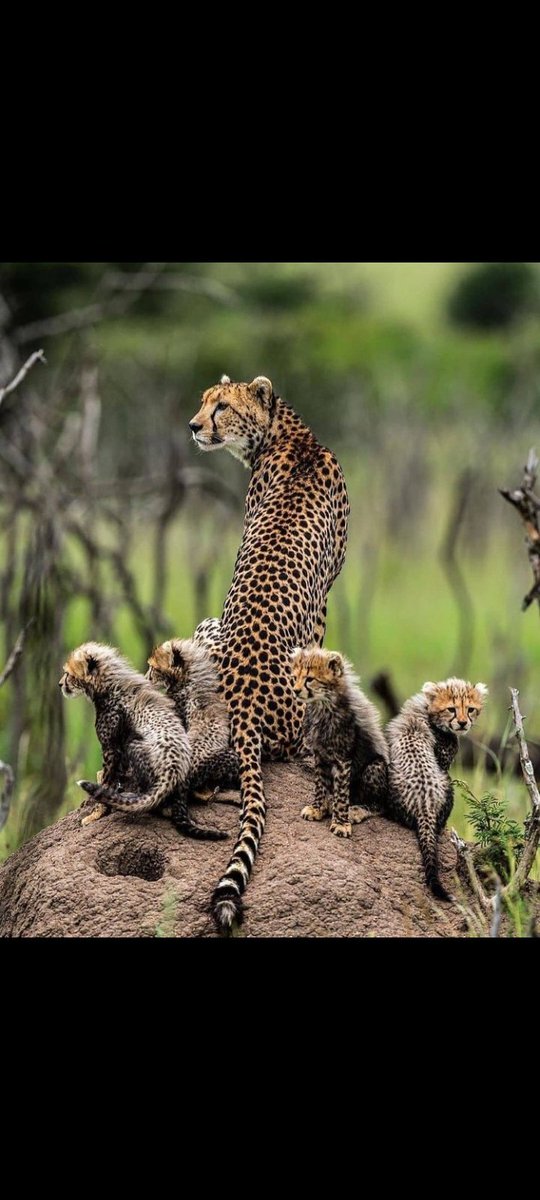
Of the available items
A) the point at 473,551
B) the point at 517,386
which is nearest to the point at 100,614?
the point at 473,551

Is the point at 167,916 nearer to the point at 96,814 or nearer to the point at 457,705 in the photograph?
the point at 96,814

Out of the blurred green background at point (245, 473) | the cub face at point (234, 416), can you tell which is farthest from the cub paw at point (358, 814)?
the blurred green background at point (245, 473)

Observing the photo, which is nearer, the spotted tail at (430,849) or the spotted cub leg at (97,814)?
the spotted tail at (430,849)

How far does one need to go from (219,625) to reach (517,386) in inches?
952

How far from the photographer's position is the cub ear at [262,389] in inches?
183

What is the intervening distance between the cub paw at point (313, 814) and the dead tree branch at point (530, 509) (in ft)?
4.35

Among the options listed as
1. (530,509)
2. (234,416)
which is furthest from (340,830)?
(530,509)

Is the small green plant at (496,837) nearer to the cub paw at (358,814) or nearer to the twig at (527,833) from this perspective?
the twig at (527,833)

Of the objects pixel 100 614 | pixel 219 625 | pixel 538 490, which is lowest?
pixel 219 625

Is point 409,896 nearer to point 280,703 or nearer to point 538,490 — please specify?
point 280,703

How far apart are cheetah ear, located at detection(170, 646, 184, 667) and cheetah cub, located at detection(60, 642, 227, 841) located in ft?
0.31

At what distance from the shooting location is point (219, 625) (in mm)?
4523

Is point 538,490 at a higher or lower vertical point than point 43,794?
higher

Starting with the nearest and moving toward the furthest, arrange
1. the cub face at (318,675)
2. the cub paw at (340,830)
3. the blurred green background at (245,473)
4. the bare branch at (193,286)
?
the cub face at (318,675), the cub paw at (340,830), the bare branch at (193,286), the blurred green background at (245,473)
